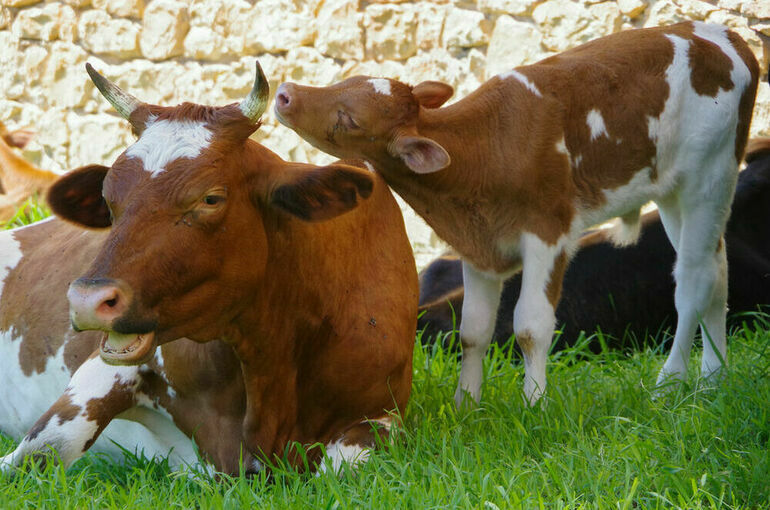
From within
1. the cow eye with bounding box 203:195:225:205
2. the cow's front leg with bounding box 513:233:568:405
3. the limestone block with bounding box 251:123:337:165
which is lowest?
the limestone block with bounding box 251:123:337:165

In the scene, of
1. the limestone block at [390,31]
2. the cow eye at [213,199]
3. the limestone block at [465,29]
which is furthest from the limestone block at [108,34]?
the cow eye at [213,199]

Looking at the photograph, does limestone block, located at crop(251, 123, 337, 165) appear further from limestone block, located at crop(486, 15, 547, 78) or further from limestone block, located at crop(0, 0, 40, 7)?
limestone block, located at crop(0, 0, 40, 7)

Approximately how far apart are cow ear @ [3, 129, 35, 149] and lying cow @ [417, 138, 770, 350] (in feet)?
15.0

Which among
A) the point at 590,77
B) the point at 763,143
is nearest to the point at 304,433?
the point at 590,77

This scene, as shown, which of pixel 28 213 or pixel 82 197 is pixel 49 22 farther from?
pixel 82 197

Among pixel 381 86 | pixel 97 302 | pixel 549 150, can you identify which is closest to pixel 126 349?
pixel 97 302

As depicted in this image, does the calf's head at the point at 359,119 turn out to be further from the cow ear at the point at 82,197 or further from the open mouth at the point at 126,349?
the open mouth at the point at 126,349

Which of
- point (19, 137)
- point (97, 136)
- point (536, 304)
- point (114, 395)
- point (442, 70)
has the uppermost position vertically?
point (536, 304)

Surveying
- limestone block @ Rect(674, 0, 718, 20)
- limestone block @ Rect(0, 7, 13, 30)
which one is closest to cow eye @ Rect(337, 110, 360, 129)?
limestone block @ Rect(674, 0, 718, 20)

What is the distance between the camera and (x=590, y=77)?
423 centimetres

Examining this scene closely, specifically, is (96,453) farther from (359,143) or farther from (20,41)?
(20,41)

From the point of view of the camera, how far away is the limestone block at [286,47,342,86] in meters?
9.20

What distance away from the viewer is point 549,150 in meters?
4.04

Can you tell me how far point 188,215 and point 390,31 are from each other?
630 centimetres
